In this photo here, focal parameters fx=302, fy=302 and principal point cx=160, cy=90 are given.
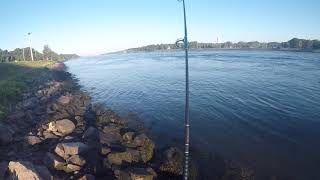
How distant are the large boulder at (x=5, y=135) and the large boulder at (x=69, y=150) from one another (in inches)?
193

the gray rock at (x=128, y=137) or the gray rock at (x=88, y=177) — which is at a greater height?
the gray rock at (x=128, y=137)

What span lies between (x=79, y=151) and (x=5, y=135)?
6.36 meters

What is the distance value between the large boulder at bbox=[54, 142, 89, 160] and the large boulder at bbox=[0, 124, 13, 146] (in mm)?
4893

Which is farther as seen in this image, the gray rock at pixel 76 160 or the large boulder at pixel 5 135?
the large boulder at pixel 5 135

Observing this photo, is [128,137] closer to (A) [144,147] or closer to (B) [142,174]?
(A) [144,147]

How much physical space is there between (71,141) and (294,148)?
46.4ft

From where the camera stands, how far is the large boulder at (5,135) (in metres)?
20.1

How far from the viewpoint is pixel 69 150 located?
1753 cm

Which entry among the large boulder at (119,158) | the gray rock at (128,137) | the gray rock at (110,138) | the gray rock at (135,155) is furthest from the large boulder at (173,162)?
the gray rock at (110,138)

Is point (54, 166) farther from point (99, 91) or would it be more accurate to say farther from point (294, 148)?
point (99, 91)

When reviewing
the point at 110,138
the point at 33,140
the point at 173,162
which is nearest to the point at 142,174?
the point at 173,162

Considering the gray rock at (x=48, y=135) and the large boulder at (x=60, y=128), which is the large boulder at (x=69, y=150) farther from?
the large boulder at (x=60, y=128)

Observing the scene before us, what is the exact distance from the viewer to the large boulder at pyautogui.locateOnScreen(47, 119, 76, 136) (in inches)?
854

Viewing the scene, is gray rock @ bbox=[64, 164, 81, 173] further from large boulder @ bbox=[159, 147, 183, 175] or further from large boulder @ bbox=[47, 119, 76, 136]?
large boulder @ bbox=[47, 119, 76, 136]
